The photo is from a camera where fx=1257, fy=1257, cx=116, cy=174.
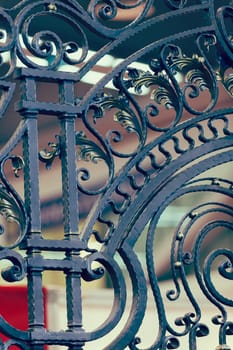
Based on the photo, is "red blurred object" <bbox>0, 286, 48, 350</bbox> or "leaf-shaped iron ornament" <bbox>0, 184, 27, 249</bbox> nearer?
"leaf-shaped iron ornament" <bbox>0, 184, 27, 249</bbox>

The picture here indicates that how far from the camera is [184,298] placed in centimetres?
768

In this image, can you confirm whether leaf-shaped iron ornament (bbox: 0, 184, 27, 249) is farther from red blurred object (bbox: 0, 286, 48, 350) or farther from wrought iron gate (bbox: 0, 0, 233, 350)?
red blurred object (bbox: 0, 286, 48, 350)

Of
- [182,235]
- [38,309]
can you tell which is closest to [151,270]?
[182,235]

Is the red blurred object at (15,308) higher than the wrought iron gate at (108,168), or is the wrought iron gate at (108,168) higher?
the red blurred object at (15,308)

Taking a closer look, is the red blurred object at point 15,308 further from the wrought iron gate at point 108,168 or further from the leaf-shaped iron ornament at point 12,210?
the leaf-shaped iron ornament at point 12,210

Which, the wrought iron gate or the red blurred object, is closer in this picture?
the wrought iron gate

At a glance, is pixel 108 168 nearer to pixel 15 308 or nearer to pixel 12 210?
pixel 12 210

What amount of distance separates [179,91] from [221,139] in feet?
0.93

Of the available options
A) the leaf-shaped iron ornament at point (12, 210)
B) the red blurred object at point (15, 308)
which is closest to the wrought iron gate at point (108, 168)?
the leaf-shaped iron ornament at point (12, 210)

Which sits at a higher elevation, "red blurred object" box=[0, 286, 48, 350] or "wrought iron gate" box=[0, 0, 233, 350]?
"red blurred object" box=[0, 286, 48, 350]

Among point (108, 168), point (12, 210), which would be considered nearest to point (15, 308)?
point (108, 168)

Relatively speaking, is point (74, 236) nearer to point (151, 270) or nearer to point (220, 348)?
point (151, 270)

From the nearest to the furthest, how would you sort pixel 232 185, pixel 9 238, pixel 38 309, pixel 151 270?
1. pixel 38 309
2. pixel 151 270
3. pixel 232 185
4. pixel 9 238

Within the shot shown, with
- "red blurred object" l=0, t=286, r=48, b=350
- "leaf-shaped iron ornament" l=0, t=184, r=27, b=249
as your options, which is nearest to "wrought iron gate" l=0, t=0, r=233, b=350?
"leaf-shaped iron ornament" l=0, t=184, r=27, b=249
